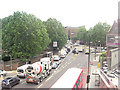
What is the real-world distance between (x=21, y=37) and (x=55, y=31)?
18.8 meters

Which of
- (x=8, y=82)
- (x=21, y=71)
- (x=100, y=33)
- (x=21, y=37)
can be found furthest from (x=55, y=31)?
(x=8, y=82)

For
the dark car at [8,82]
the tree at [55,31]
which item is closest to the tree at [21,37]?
the dark car at [8,82]

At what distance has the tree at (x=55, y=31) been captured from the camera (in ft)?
160

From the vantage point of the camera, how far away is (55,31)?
4903cm

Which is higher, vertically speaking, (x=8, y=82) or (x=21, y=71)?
(x=21, y=71)

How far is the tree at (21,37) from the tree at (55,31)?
1466 cm

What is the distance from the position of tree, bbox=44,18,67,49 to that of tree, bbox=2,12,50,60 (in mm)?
14661

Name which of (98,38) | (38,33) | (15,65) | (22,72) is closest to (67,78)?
(22,72)

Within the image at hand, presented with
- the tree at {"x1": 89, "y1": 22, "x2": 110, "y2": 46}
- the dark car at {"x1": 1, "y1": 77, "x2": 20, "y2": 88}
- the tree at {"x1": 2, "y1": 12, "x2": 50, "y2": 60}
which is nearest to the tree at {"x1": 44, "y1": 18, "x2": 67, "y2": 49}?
the tree at {"x1": 2, "y1": 12, "x2": 50, "y2": 60}

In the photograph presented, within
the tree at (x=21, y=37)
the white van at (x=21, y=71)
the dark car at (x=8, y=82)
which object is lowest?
the dark car at (x=8, y=82)

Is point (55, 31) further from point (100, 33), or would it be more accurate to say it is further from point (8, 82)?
point (8, 82)

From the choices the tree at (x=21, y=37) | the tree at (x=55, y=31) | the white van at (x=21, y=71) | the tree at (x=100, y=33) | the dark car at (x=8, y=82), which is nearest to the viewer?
the dark car at (x=8, y=82)

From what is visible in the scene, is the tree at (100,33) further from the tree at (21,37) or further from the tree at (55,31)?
the tree at (21,37)

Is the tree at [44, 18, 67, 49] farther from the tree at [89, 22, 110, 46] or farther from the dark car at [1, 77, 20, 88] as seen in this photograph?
the dark car at [1, 77, 20, 88]
